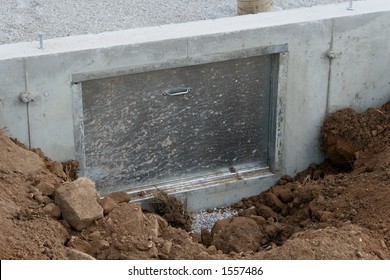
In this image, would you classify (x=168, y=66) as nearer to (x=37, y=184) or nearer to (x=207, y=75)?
(x=207, y=75)

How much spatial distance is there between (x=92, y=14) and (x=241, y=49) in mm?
1594

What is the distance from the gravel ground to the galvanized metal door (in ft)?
2.98

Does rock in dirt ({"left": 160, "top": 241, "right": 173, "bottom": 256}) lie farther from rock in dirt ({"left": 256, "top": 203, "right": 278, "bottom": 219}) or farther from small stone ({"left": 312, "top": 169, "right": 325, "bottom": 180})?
small stone ({"left": 312, "top": 169, "right": 325, "bottom": 180})

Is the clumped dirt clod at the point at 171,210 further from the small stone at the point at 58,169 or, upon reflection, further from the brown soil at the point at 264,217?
the small stone at the point at 58,169

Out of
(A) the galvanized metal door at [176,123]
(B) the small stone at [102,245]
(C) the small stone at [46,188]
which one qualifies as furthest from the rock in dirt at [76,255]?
(A) the galvanized metal door at [176,123]

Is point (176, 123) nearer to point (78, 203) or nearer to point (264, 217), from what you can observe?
point (264, 217)

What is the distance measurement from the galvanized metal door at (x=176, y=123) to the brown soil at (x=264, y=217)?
0.35m

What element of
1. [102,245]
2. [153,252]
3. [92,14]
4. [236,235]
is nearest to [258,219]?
[236,235]

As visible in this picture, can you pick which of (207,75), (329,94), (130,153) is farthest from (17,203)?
(329,94)

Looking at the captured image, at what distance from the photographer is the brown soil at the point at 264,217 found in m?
6.89

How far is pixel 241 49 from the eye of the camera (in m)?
8.70

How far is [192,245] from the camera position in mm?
7340

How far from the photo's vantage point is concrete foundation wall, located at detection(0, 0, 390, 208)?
809 cm

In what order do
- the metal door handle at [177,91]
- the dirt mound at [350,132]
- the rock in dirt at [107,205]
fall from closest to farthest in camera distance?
1. the rock in dirt at [107,205]
2. the metal door handle at [177,91]
3. the dirt mound at [350,132]
